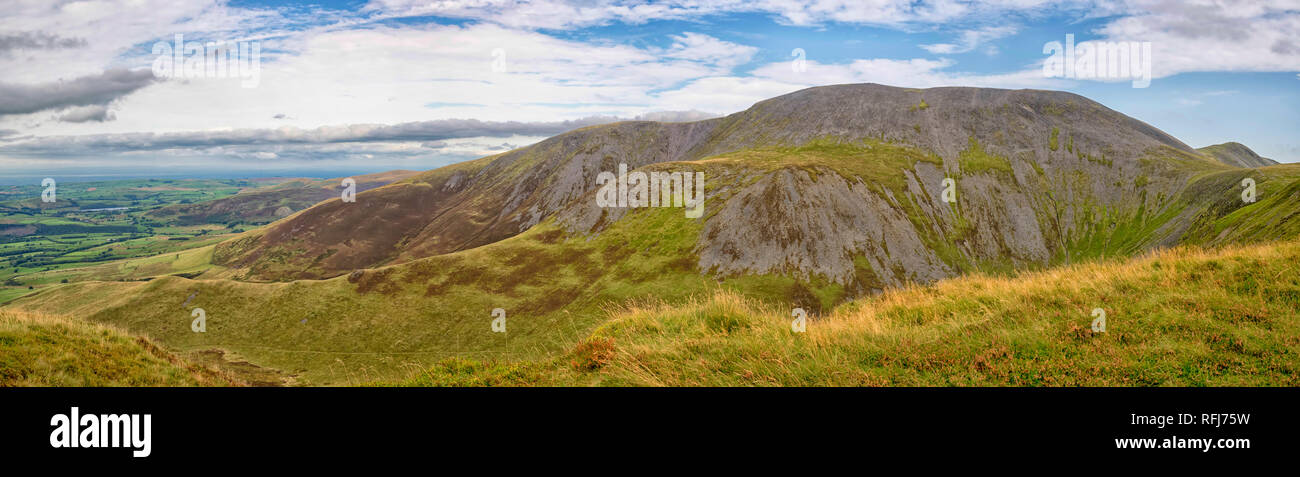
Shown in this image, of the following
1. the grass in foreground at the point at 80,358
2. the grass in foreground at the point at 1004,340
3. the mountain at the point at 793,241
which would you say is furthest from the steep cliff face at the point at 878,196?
the grass in foreground at the point at 80,358

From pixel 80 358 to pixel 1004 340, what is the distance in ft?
62.4

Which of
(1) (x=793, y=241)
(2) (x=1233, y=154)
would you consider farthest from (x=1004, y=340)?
(2) (x=1233, y=154)

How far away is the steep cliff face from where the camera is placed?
9131cm

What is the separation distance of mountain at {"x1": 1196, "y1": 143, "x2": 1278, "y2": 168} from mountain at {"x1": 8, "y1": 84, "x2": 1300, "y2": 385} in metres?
48.9

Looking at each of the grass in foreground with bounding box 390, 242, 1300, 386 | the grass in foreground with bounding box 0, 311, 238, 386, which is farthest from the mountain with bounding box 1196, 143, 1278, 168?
the grass in foreground with bounding box 0, 311, 238, 386

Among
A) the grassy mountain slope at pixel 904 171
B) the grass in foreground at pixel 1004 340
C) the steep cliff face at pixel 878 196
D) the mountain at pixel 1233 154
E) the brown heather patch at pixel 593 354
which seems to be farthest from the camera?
the mountain at pixel 1233 154

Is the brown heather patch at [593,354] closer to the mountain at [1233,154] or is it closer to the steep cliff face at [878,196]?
the steep cliff face at [878,196]

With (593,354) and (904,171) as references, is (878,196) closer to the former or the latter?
(904,171)

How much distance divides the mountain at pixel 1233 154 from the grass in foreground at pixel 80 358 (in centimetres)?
26731

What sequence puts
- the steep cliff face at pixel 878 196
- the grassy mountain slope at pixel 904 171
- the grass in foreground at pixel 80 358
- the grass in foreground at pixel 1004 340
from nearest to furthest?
1. the grass in foreground at pixel 1004 340
2. the grass in foreground at pixel 80 358
3. the steep cliff face at pixel 878 196
4. the grassy mountain slope at pixel 904 171

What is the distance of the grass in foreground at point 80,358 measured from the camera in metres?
9.75
